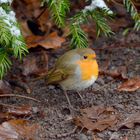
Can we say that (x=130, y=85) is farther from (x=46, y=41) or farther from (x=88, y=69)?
(x=46, y=41)

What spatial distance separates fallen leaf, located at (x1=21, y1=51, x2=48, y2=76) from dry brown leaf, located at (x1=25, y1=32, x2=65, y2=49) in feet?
0.36

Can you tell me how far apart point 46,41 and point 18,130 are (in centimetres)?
136

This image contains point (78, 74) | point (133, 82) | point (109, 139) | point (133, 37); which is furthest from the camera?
point (133, 37)

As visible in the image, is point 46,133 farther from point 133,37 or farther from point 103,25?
point 133,37

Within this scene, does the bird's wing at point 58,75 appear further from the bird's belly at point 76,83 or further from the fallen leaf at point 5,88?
the fallen leaf at point 5,88

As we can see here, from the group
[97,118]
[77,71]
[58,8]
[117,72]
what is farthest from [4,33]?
[117,72]

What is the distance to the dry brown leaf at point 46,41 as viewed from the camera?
4992 millimetres

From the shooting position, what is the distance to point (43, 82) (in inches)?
184

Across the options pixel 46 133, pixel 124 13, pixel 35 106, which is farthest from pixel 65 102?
pixel 124 13

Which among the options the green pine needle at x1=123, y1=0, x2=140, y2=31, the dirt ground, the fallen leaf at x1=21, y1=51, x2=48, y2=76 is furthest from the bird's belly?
the green pine needle at x1=123, y1=0, x2=140, y2=31

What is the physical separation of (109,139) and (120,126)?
18 centimetres

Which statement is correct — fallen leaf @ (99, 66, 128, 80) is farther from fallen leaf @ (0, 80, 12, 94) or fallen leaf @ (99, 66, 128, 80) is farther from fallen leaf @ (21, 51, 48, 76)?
fallen leaf @ (0, 80, 12, 94)

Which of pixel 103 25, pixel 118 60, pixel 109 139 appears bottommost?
pixel 109 139

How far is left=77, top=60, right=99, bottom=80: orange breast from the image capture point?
4.21 m
